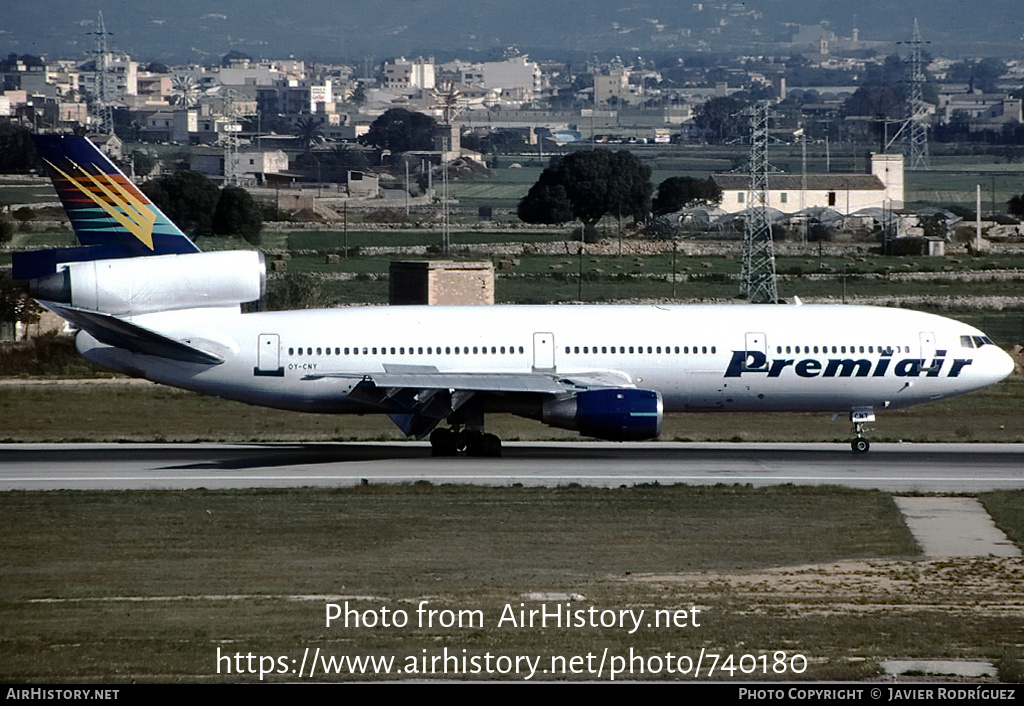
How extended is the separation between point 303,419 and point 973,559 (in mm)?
28714

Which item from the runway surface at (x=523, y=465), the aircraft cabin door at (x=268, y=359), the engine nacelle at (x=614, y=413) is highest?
the aircraft cabin door at (x=268, y=359)

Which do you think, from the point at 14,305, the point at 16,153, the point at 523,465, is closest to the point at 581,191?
the point at 16,153

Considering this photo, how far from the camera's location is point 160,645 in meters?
18.0

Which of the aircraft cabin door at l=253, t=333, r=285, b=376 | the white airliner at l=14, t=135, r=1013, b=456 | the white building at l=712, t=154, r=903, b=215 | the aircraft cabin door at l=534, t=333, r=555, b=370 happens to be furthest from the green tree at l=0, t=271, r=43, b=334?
the white building at l=712, t=154, r=903, b=215

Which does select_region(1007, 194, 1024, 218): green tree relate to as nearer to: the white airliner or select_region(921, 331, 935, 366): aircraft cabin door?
the white airliner

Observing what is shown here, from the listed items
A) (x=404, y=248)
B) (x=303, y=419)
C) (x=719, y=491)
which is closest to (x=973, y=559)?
(x=719, y=491)

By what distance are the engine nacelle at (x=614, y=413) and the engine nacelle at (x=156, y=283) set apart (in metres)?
9.61

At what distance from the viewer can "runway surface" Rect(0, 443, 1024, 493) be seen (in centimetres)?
3428

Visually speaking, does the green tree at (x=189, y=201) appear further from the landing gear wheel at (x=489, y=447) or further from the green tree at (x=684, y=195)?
the landing gear wheel at (x=489, y=447)

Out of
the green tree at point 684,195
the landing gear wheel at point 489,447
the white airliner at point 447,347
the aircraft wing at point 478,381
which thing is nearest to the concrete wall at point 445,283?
the white airliner at point 447,347

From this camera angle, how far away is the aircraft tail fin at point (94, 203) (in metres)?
37.2
